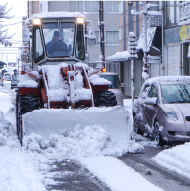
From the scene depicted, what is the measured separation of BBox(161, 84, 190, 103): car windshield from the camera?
1022cm

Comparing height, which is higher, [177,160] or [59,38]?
[59,38]

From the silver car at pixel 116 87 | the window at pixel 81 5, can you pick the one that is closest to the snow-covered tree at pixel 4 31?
the silver car at pixel 116 87

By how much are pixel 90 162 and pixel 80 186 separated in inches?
59.7

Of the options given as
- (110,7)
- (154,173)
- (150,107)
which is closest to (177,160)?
(154,173)

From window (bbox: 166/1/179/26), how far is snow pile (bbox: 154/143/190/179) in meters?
17.7

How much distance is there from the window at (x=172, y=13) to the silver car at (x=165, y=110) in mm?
14042

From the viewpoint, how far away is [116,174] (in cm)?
665

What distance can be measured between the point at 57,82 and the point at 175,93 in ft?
9.69

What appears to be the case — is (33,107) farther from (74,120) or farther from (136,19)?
(136,19)

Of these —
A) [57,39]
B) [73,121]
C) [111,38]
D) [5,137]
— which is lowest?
[5,137]

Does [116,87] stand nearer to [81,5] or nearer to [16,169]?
[16,169]

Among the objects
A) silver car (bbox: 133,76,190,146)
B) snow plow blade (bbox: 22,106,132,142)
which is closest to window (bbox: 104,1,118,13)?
silver car (bbox: 133,76,190,146)

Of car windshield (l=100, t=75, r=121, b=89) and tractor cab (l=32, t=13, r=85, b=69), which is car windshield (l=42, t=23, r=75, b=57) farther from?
car windshield (l=100, t=75, r=121, b=89)

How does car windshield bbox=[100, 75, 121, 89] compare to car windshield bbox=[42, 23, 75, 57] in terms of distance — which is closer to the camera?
car windshield bbox=[42, 23, 75, 57]
